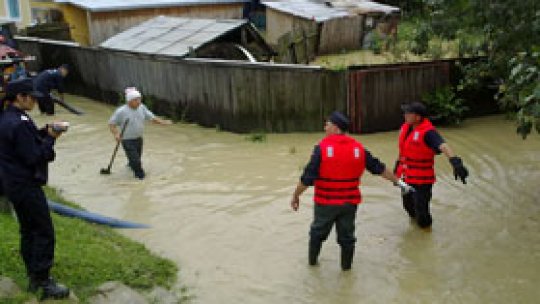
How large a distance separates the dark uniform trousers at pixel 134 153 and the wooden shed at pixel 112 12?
49.0ft

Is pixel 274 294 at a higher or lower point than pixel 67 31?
lower

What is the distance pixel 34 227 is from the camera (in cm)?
504

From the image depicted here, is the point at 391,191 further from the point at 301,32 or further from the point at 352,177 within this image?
the point at 301,32

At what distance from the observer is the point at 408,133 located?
25.0 ft

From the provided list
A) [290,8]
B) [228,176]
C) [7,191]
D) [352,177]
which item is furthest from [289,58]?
[7,191]

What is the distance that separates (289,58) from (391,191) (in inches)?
435

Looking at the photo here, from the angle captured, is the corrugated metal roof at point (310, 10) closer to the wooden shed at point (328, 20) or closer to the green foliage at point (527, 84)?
the wooden shed at point (328, 20)

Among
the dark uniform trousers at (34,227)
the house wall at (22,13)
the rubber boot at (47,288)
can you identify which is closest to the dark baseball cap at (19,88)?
the dark uniform trousers at (34,227)

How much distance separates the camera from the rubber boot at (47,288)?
512 cm

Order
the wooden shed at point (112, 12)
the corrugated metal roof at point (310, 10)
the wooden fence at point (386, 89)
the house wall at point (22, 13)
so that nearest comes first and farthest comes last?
the wooden fence at point (386, 89)
the corrugated metal roof at point (310, 10)
the wooden shed at point (112, 12)
the house wall at point (22, 13)

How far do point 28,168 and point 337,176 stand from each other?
291cm

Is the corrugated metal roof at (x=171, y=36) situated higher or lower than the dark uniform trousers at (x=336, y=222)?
higher

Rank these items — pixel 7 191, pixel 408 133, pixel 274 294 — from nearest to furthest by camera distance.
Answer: pixel 7 191, pixel 274 294, pixel 408 133

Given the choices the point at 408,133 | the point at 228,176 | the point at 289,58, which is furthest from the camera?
the point at 289,58
